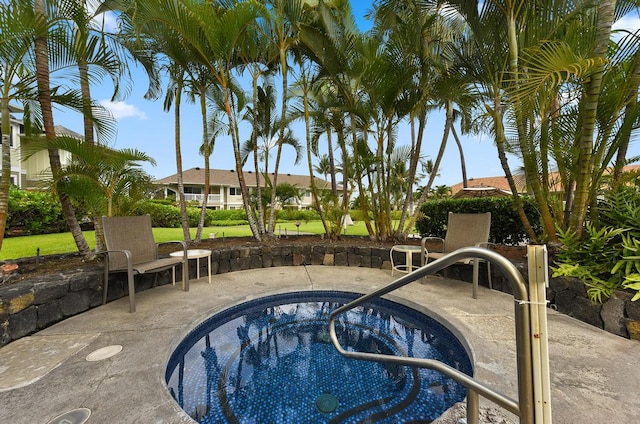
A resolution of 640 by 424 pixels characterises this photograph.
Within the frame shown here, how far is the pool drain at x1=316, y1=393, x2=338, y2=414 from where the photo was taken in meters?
2.26

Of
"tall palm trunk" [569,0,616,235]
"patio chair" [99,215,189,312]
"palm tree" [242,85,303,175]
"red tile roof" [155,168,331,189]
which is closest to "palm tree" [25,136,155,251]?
"patio chair" [99,215,189,312]

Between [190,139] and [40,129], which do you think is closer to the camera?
[40,129]

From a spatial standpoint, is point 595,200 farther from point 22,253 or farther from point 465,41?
point 22,253

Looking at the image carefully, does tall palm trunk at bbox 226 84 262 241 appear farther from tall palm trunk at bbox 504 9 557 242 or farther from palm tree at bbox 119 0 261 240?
tall palm trunk at bbox 504 9 557 242

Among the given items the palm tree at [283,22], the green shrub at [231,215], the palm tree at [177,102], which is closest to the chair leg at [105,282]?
the palm tree at [177,102]

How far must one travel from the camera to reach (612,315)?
3029 mm

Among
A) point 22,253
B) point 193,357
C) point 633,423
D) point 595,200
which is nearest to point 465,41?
point 595,200

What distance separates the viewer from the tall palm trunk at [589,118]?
10.2 feet

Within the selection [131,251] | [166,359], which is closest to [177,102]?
[131,251]

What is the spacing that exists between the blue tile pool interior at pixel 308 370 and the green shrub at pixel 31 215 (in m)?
9.31

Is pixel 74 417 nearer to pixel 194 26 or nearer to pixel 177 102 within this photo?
pixel 194 26

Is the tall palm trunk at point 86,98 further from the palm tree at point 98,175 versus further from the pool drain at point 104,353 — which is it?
the pool drain at point 104,353

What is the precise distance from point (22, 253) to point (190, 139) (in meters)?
4.94

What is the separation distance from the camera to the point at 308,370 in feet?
9.11
